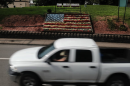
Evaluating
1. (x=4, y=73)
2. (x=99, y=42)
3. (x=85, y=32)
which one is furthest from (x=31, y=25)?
(x=4, y=73)

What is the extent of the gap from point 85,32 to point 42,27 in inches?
161

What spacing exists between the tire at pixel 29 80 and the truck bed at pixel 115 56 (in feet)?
7.30

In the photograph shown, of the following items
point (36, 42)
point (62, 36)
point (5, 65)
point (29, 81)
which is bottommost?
point (36, 42)

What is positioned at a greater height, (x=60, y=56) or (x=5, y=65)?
(x=60, y=56)

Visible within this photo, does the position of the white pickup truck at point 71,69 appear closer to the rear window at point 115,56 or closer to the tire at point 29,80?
the tire at point 29,80

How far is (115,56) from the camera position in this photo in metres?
5.89

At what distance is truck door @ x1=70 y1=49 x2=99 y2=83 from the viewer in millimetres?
5035

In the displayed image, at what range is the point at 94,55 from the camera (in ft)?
16.6

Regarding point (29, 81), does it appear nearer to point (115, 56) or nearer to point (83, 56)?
point (83, 56)

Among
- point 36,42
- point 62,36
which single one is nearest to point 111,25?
point 62,36

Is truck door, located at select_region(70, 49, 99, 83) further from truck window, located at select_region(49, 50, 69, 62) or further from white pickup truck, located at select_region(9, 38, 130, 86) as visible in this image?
truck window, located at select_region(49, 50, 69, 62)

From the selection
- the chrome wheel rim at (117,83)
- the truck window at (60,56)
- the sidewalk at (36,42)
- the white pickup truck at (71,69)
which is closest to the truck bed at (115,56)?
the white pickup truck at (71,69)

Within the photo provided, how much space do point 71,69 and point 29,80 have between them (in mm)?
1367

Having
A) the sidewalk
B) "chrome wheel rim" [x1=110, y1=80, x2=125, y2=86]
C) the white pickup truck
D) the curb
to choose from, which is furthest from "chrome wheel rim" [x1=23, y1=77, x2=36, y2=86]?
the curb
